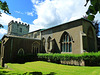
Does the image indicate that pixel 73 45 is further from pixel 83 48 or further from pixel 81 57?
pixel 81 57

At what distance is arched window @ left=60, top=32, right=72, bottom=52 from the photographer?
15495 mm

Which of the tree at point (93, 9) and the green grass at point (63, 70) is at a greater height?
the tree at point (93, 9)

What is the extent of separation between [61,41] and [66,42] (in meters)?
1.32

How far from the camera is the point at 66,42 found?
16125mm

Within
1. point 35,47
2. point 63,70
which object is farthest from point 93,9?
point 35,47

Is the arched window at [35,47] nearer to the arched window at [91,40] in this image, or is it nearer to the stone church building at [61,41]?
the stone church building at [61,41]

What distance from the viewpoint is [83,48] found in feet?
42.8

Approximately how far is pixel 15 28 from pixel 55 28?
94.4ft

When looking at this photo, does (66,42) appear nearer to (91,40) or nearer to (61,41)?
(61,41)

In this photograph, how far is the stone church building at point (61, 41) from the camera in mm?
13898

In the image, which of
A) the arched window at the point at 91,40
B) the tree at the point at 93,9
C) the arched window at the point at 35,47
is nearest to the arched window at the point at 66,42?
the arched window at the point at 91,40

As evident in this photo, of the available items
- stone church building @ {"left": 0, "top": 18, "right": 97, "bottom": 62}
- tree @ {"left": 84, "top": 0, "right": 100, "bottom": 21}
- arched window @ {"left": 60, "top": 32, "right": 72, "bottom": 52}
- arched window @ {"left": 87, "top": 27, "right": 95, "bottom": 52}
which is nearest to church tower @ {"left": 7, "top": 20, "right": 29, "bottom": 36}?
stone church building @ {"left": 0, "top": 18, "right": 97, "bottom": 62}

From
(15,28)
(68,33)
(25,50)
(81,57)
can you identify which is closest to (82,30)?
(68,33)

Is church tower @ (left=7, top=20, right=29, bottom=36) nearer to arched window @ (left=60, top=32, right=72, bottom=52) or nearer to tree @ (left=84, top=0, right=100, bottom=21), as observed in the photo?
arched window @ (left=60, top=32, right=72, bottom=52)
